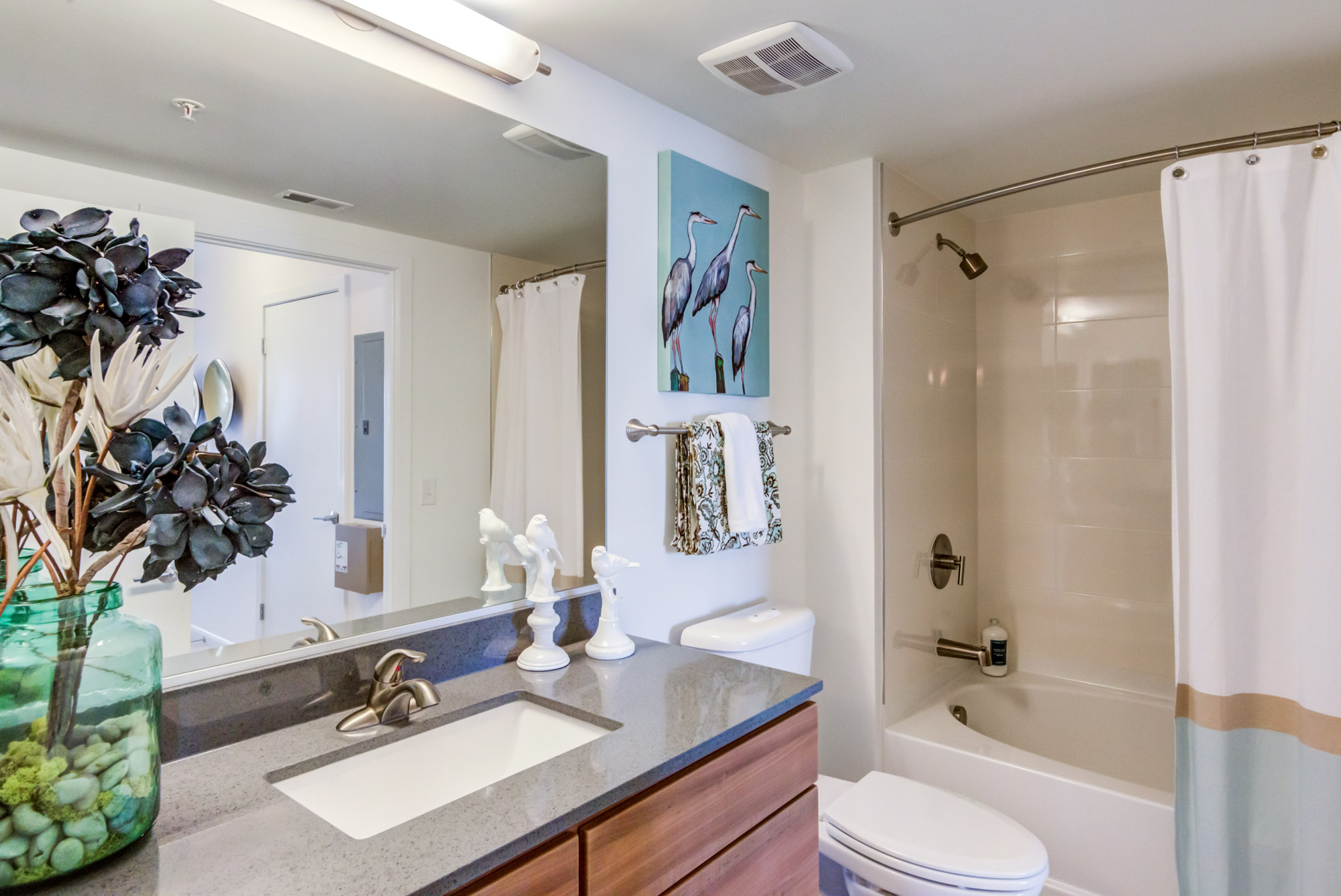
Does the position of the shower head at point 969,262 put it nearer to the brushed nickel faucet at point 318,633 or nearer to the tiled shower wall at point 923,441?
the tiled shower wall at point 923,441

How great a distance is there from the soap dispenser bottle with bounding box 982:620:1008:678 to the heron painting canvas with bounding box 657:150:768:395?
1476 millimetres

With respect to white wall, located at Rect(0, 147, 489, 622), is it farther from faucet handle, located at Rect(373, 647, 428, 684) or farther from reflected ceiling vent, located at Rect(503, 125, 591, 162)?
reflected ceiling vent, located at Rect(503, 125, 591, 162)

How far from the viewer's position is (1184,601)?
183 centimetres

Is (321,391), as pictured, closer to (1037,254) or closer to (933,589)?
(933,589)

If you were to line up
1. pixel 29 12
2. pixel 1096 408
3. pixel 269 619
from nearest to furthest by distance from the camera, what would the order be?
1. pixel 29 12
2. pixel 269 619
3. pixel 1096 408

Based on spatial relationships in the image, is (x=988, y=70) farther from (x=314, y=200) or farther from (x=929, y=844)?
(x=929, y=844)

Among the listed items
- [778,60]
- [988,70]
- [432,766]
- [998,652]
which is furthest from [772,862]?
[998,652]

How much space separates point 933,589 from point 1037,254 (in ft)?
4.62

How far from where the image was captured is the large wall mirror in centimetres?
109

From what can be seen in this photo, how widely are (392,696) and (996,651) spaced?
241cm

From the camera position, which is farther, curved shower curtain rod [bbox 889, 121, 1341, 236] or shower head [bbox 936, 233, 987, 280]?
shower head [bbox 936, 233, 987, 280]

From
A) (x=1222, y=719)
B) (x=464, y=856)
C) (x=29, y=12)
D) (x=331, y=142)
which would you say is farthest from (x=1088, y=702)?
(x=29, y=12)

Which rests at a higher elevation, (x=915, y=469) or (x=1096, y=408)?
(x=1096, y=408)

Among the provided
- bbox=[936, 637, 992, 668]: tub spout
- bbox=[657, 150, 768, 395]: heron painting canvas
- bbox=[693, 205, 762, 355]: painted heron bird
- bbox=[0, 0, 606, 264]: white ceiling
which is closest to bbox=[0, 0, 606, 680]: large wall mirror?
bbox=[0, 0, 606, 264]: white ceiling
